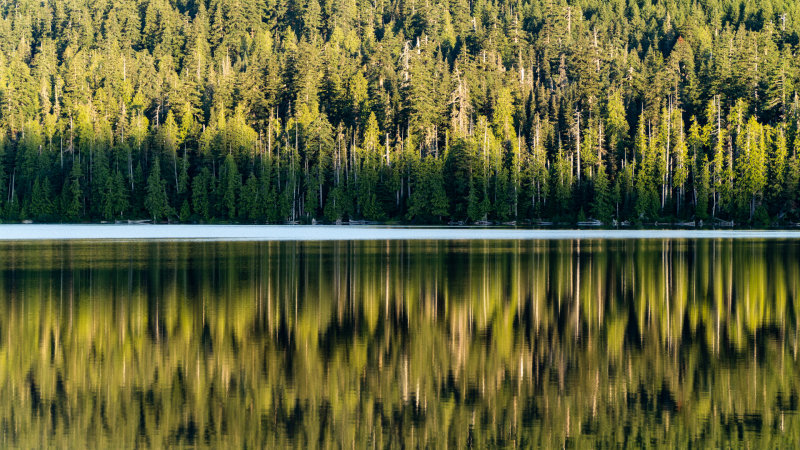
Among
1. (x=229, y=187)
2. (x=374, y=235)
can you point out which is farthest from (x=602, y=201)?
(x=229, y=187)

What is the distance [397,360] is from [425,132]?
120277 mm

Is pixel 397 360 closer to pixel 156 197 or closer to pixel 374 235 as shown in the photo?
pixel 374 235

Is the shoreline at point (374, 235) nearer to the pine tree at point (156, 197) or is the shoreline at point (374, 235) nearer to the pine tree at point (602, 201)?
the pine tree at point (602, 201)

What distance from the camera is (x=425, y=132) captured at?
137 metres

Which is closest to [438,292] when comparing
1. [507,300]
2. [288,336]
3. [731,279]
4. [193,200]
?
[507,300]

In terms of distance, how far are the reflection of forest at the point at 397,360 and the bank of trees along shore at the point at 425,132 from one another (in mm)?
83942

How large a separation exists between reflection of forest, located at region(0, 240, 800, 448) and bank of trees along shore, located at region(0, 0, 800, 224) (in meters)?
83.9

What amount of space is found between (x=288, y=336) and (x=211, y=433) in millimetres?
7317

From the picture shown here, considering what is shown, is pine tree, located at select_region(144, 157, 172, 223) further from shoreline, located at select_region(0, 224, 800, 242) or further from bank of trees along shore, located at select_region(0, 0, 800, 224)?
shoreline, located at select_region(0, 224, 800, 242)

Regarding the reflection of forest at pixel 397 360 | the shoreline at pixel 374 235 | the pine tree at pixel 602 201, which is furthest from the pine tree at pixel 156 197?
the reflection of forest at pixel 397 360

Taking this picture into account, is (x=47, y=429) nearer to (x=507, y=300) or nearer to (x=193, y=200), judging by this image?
(x=507, y=300)

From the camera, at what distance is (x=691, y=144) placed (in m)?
118

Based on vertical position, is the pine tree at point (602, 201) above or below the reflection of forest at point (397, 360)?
above

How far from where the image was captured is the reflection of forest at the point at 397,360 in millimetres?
13461
